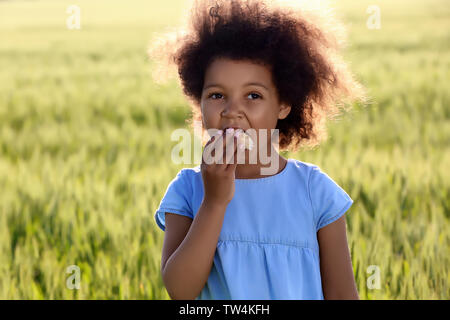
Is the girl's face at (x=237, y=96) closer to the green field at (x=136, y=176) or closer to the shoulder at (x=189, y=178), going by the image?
the shoulder at (x=189, y=178)

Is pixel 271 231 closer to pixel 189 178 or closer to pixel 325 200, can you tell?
pixel 325 200

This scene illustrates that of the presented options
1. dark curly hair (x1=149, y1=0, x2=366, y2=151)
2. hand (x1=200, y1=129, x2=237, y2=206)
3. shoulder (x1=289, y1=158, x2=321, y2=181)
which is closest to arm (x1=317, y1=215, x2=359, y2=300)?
shoulder (x1=289, y1=158, x2=321, y2=181)

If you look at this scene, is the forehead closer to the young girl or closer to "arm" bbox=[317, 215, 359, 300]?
the young girl

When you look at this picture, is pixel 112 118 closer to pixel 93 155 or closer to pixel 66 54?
pixel 93 155

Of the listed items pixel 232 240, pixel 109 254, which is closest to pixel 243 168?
pixel 232 240

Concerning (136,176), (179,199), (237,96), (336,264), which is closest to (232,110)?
(237,96)

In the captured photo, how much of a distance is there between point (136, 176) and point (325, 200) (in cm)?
217

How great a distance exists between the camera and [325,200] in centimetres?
156

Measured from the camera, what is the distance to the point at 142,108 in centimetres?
603

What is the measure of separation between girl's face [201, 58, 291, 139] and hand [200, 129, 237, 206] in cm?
7

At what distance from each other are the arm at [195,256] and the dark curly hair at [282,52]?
43cm

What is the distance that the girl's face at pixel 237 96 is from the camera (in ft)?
5.02

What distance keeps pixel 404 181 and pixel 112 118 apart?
3197 mm

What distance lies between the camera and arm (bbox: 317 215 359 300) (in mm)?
1529
